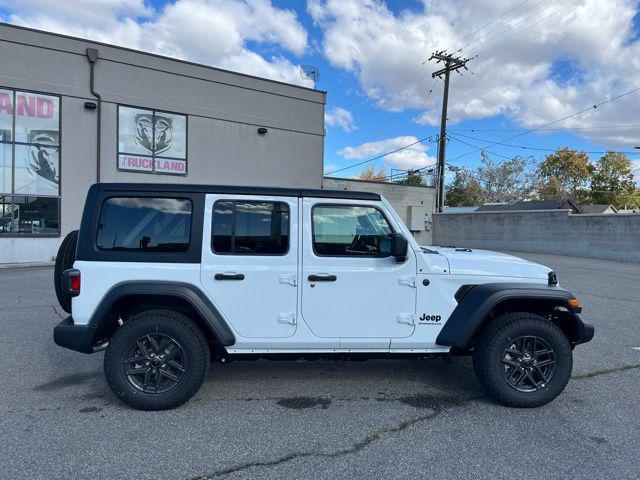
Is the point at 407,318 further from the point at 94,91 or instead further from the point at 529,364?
the point at 94,91

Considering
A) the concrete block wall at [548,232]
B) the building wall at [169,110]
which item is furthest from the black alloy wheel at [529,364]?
the concrete block wall at [548,232]

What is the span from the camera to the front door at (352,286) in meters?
3.66

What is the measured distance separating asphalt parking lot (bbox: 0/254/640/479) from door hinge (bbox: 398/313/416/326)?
0.73 m

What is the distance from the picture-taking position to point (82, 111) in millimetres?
15430

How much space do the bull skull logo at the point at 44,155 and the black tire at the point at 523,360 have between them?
633 inches

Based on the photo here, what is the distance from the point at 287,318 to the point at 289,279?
0.33m

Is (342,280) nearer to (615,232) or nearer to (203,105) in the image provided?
(203,105)

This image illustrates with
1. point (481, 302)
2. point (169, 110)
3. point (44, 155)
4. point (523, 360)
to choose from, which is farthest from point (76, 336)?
point (169, 110)

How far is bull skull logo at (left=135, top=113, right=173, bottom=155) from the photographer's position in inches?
651

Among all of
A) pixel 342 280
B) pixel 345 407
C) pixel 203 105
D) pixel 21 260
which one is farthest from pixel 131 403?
pixel 203 105

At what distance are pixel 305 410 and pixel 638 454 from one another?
2.42m

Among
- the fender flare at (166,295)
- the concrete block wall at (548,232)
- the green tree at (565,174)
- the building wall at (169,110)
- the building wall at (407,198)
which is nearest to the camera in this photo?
the fender flare at (166,295)

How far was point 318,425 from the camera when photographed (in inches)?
133

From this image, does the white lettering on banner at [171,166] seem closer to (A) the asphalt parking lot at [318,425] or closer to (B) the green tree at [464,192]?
(A) the asphalt parking lot at [318,425]
